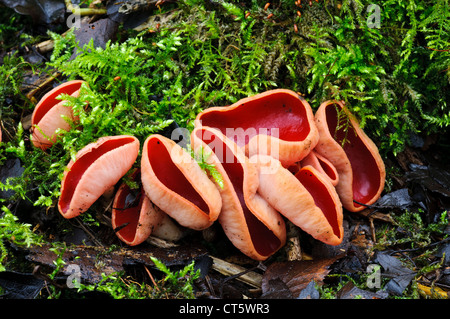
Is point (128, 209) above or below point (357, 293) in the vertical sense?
above

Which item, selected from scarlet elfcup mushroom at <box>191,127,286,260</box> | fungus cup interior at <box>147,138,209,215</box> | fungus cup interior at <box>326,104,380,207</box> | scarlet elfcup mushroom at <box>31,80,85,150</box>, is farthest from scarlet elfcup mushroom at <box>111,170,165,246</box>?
fungus cup interior at <box>326,104,380,207</box>

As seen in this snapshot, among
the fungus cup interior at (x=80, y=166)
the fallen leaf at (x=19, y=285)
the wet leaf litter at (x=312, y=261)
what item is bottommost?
the wet leaf litter at (x=312, y=261)

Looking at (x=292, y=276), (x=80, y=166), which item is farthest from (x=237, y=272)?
(x=80, y=166)

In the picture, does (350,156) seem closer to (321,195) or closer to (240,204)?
(321,195)

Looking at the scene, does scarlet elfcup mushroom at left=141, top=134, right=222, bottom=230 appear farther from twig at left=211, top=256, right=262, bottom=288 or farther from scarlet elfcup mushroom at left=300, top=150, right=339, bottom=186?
scarlet elfcup mushroom at left=300, top=150, right=339, bottom=186

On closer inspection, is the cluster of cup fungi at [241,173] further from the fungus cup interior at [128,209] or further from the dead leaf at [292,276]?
the dead leaf at [292,276]

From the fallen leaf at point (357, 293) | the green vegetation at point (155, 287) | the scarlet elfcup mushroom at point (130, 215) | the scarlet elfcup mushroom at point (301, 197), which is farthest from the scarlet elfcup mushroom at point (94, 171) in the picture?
the fallen leaf at point (357, 293)

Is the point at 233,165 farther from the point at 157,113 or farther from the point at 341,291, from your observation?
the point at 341,291
